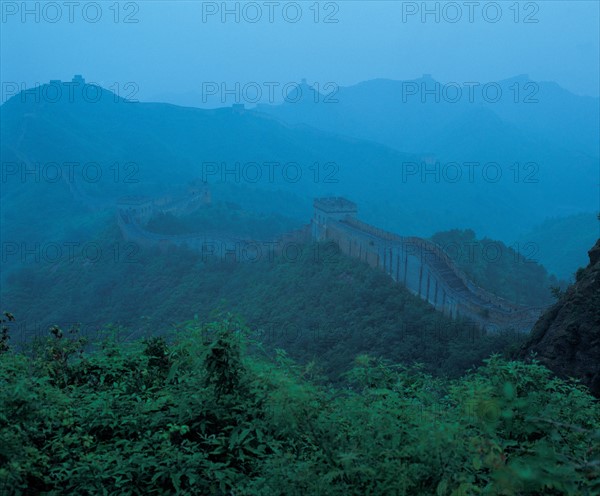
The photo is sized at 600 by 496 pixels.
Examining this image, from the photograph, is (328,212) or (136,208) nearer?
(328,212)

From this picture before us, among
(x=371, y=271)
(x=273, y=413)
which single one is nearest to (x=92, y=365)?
(x=273, y=413)

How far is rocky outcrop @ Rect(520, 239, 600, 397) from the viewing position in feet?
30.9

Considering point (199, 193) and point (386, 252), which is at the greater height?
point (199, 193)

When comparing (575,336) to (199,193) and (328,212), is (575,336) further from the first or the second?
(199,193)

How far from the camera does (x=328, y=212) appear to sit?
112 feet

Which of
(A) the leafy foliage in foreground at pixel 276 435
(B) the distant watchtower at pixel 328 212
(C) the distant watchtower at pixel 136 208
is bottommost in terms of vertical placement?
(C) the distant watchtower at pixel 136 208

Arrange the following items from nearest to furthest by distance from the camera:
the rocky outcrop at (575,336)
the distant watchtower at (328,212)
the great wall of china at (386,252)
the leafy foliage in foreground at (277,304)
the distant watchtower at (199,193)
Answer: the rocky outcrop at (575,336)
the leafy foliage in foreground at (277,304)
the great wall of china at (386,252)
the distant watchtower at (328,212)
the distant watchtower at (199,193)

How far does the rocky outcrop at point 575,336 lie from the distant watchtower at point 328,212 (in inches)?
899

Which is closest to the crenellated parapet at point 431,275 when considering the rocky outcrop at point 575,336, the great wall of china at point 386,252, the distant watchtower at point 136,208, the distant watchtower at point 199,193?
the great wall of china at point 386,252

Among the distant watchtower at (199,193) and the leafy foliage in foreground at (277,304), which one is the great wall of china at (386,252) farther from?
the distant watchtower at (199,193)

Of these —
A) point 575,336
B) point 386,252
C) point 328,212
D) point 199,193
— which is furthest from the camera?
point 199,193

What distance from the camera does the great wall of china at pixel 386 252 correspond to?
19125mm

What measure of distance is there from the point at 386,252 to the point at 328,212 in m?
8.91

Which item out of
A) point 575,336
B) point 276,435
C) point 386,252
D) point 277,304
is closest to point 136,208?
point 277,304
